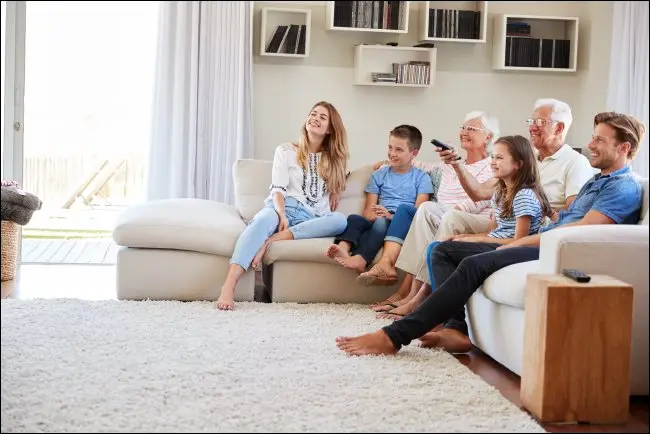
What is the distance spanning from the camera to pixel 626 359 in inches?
111

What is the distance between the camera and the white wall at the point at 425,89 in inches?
268

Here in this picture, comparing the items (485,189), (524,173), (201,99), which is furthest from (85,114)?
(524,173)

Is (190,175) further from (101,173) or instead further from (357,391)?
(357,391)

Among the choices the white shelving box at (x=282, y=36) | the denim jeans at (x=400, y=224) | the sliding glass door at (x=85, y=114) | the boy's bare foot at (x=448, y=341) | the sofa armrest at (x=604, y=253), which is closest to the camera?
the sofa armrest at (x=604, y=253)

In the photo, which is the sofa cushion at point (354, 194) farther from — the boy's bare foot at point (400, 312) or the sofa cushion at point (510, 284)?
the sofa cushion at point (510, 284)

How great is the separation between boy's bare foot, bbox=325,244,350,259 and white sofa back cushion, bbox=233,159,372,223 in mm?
490

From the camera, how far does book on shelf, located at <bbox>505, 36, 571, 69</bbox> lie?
6.82m

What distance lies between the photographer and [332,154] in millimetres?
5051

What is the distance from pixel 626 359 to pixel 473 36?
4.30 metres

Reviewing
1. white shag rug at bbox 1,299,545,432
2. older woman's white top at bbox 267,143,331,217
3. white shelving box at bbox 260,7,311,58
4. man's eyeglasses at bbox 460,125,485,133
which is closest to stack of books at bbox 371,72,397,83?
white shelving box at bbox 260,7,311,58

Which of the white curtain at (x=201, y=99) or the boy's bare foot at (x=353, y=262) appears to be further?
the white curtain at (x=201, y=99)

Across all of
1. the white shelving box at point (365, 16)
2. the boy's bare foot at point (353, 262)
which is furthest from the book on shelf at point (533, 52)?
the boy's bare foot at point (353, 262)

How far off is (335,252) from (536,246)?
1289 mm

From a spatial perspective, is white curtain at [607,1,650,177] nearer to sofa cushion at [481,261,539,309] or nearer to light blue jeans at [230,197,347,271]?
light blue jeans at [230,197,347,271]
